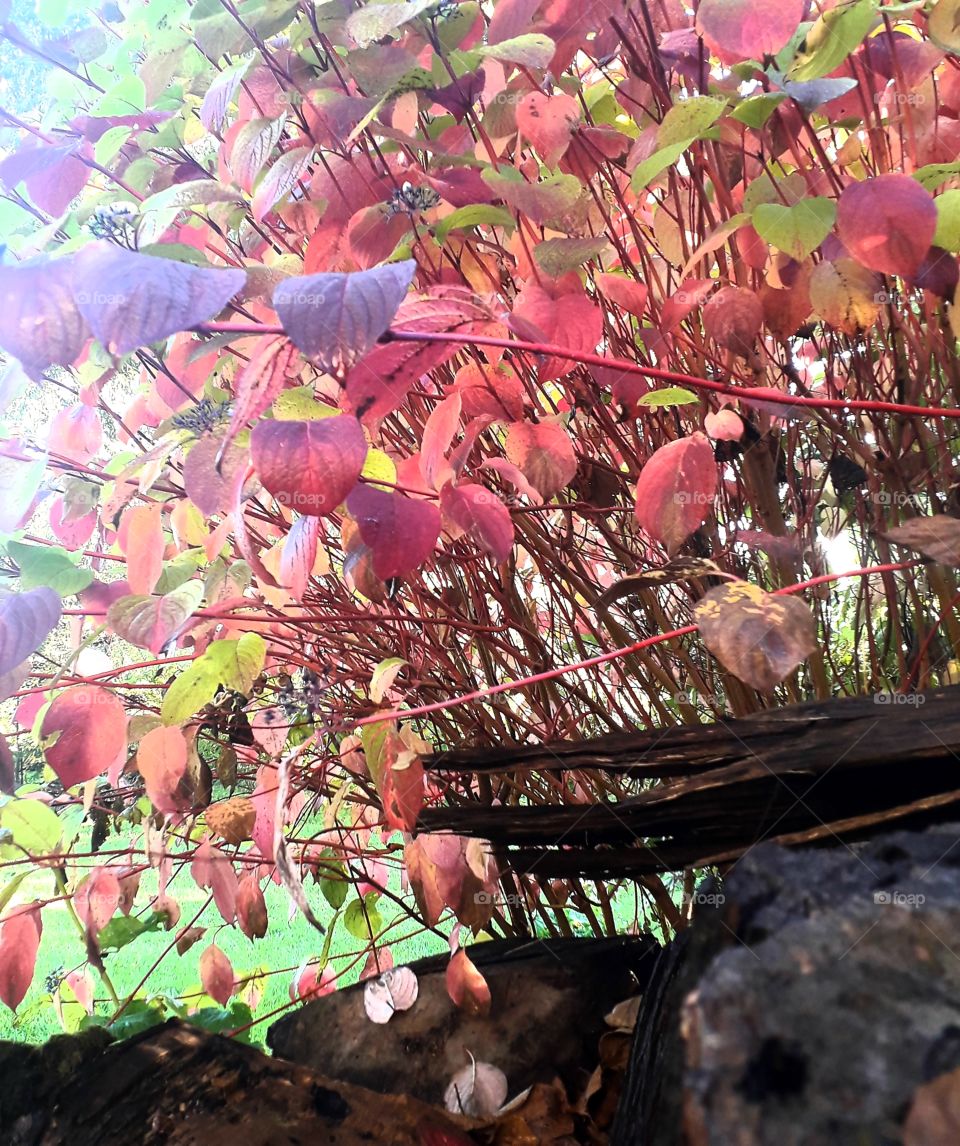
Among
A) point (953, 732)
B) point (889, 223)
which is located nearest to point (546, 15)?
point (889, 223)

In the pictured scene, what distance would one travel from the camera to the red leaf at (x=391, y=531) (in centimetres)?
58

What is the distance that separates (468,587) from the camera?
1.06m

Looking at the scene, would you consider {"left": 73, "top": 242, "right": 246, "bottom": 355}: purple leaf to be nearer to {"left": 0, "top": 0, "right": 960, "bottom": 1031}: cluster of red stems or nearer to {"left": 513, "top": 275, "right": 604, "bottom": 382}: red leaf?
{"left": 0, "top": 0, "right": 960, "bottom": 1031}: cluster of red stems

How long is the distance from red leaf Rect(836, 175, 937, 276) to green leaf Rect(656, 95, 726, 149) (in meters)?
0.10

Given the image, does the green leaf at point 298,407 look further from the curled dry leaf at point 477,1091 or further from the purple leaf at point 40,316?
the curled dry leaf at point 477,1091

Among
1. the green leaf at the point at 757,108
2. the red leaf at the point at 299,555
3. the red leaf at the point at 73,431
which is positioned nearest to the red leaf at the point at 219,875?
the red leaf at the point at 299,555

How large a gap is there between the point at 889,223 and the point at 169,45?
2.01 feet

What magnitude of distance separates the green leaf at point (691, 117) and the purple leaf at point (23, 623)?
50cm

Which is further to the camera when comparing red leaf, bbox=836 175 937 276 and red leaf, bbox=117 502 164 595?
red leaf, bbox=117 502 164 595

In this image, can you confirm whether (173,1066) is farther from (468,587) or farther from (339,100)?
(339,100)

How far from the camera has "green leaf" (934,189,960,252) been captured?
1.79ft

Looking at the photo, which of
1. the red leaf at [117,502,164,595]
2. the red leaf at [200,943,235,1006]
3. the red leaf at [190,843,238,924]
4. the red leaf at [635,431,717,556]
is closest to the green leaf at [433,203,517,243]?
the red leaf at [635,431,717,556]

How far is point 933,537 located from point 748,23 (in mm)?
326

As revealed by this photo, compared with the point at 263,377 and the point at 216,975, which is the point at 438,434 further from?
the point at 216,975
